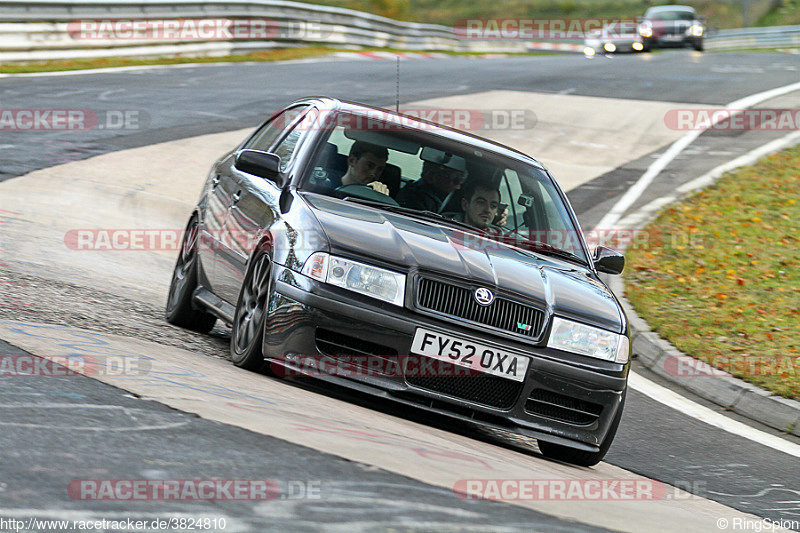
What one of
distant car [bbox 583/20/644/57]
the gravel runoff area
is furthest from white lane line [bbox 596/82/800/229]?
distant car [bbox 583/20/644/57]

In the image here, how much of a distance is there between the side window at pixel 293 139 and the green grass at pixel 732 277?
11.8 feet

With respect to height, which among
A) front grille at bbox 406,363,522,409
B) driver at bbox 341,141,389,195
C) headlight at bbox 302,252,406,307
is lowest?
front grille at bbox 406,363,522,409

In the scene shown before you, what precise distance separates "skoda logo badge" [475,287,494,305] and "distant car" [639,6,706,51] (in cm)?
3769

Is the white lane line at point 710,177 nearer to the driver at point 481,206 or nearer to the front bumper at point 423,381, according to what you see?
the driver at point 481,206

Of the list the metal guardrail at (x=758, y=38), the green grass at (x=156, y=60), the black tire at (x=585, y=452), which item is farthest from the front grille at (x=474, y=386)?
the metal guardrail at (x=758, y=38)

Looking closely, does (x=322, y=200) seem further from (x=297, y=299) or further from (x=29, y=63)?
Result: (x=29, y=63)

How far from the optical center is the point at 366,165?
6.65m

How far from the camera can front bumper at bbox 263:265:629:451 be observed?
549 centimetres

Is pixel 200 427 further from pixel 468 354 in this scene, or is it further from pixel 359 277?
pixel 468 354

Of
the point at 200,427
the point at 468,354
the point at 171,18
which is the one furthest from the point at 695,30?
the point at 200,427

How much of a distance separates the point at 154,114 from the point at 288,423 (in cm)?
1434

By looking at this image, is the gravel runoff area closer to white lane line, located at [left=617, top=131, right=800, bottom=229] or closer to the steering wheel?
the steering wheel

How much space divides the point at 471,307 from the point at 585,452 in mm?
1030

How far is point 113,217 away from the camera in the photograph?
11.8 m
